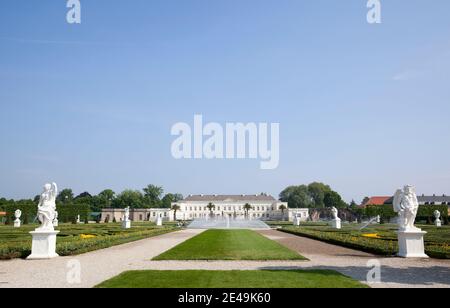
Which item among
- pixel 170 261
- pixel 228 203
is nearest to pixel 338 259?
pixel 170 261

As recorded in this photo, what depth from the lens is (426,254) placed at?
47.5ft

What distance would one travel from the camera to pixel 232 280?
29.4 feet

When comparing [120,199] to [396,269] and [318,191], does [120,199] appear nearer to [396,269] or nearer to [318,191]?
[318,191]

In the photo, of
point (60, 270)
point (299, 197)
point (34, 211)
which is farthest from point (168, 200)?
point (60, 270)

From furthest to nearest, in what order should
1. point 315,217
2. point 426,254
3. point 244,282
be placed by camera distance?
point 315,217 < point 426,254 < point 244,282

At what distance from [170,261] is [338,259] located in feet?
18.8

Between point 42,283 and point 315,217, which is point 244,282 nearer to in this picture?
point 42,283

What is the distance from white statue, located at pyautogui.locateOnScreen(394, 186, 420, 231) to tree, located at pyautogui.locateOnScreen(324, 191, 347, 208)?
102180 mm

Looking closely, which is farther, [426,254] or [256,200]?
[256,200]

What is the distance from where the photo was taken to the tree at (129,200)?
118 metres

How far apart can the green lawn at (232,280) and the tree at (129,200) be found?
4398 inches
